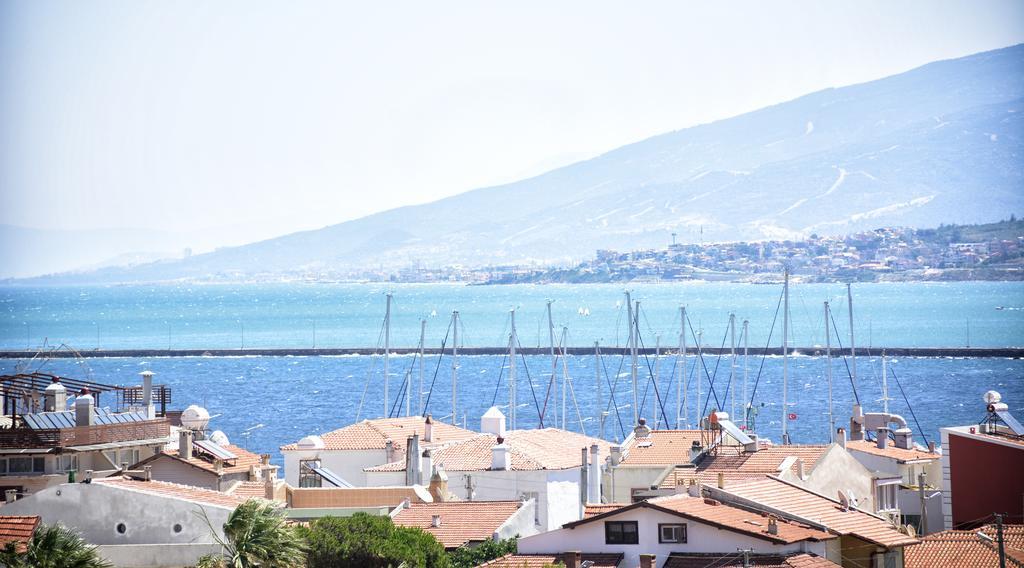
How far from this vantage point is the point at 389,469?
34.7 metres

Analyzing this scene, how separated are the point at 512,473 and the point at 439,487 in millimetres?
2597

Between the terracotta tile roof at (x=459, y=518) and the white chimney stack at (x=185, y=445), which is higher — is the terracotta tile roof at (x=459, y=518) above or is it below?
below

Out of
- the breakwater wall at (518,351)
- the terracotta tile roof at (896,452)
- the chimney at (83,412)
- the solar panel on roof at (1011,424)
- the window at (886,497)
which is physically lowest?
the breakwater wall at (518,351)

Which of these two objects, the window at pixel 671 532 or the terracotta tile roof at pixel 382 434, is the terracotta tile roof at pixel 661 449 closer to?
the terracotta tile roof at pixel 382 434

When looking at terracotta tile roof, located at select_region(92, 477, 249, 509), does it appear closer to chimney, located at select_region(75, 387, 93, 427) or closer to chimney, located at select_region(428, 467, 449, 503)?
chimney, located at select_region(75, 387, 93, 427)

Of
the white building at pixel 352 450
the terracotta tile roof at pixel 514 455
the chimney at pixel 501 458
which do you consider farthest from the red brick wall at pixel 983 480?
Answer: the white building at pixel 352 450

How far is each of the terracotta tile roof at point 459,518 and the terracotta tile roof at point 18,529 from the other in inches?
Answer: 251

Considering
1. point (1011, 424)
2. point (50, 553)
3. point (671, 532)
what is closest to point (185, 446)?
point (50, 553)

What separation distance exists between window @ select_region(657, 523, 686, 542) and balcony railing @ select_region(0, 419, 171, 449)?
42.0ft

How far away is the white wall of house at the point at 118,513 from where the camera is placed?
21969mm

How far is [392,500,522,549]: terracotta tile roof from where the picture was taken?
25.2 meters

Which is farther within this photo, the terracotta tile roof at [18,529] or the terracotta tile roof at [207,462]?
the terracotta tile roof at [207,462]

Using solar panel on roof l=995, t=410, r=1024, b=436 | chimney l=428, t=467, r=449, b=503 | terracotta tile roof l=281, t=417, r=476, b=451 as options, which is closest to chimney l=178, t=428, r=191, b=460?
chimney l=428, t=467, r=449, b=503

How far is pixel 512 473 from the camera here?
32781 mm
